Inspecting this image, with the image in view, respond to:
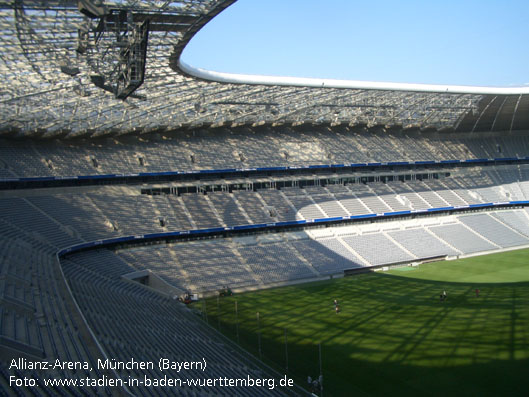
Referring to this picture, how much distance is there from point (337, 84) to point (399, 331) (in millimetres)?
21599

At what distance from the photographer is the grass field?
17531 mm

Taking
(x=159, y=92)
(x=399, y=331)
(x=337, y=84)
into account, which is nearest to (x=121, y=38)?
(x=159, y=92)

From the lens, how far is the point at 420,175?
56.7m

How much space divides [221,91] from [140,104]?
6369mm

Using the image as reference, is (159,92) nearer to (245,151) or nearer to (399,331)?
(245,151)

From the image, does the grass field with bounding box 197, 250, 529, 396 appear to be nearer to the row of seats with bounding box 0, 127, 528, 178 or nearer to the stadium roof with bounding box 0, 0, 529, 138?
the stadium roof with bounding box 0, 0, 529, 138

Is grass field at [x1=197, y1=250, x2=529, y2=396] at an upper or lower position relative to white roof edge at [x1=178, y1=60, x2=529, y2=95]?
lower

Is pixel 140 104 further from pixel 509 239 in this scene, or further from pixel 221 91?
pixel 509 239

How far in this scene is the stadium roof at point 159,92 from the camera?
820 inches

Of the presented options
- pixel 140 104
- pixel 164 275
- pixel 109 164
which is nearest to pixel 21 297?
pixel 164 275

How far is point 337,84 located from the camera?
125 ft

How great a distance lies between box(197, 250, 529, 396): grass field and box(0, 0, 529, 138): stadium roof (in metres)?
14.0

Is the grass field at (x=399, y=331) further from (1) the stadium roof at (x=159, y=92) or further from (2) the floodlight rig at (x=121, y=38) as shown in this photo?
(1) the stadium roof at (x=159, y=92)

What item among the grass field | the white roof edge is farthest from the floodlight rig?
the grass field
